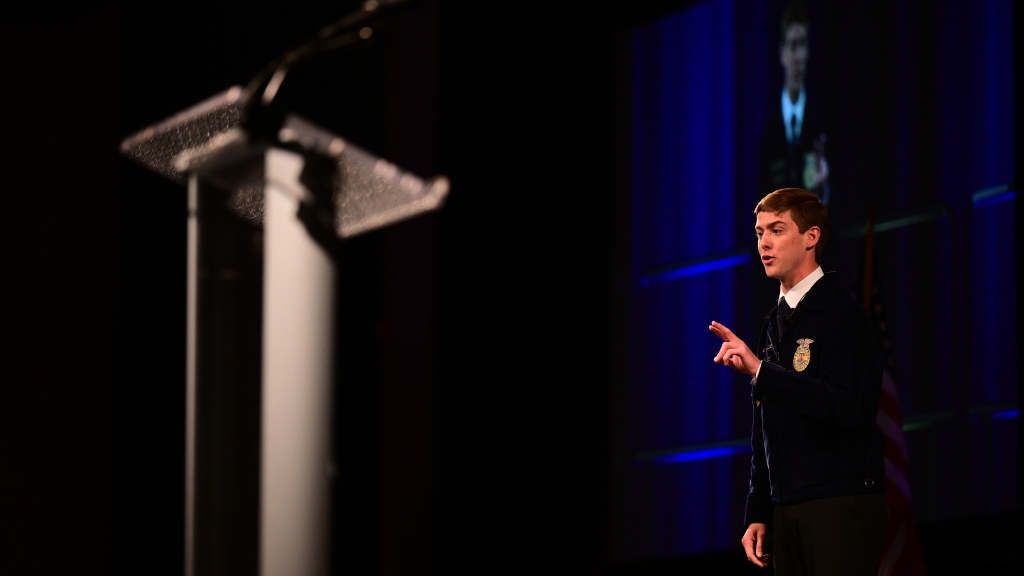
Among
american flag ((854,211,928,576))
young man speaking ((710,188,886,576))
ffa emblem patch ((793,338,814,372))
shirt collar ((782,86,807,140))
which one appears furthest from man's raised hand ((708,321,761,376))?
shirt collar ((782,86,807,140))

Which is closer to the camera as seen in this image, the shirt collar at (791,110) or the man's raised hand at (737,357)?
the man's raised hand at (737,357)

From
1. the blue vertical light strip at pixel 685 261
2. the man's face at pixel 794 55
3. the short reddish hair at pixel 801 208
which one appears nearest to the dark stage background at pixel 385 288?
the blue vertical light strip at pixel 685 261

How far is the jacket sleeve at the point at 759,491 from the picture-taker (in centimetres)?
217

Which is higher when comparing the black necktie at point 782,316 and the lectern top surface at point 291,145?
the lectern top surface at point 291,145

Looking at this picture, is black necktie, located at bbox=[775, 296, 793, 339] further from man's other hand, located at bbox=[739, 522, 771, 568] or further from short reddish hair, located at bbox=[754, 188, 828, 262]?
man's other hand, located at bbox=[739, 522, 771, 568]

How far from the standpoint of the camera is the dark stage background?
13.5 feet

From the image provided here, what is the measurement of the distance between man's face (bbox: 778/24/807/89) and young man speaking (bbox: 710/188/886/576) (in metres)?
1.81

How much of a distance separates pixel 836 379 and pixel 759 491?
0.33 metres

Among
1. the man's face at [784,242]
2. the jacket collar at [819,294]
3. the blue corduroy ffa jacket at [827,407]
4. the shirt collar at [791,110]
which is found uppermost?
the shirt collar at [791,110]

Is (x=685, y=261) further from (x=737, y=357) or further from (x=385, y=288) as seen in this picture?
(x=737, y=357)

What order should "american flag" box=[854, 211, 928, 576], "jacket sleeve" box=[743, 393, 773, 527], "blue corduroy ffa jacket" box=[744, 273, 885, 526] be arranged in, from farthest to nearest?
"american flag" box=[854, 211, 928, 576] → "jacket sleeve" box=[743, 393, 773, 527] → "blue corduroy ffa jacket" box=[744, 273, 885, 526]

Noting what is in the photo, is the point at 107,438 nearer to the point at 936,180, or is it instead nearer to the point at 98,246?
the point at 98,246

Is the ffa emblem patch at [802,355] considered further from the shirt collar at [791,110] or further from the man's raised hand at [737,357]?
the shirt collar at [791,110]

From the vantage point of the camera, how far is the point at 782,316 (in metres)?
2.12
